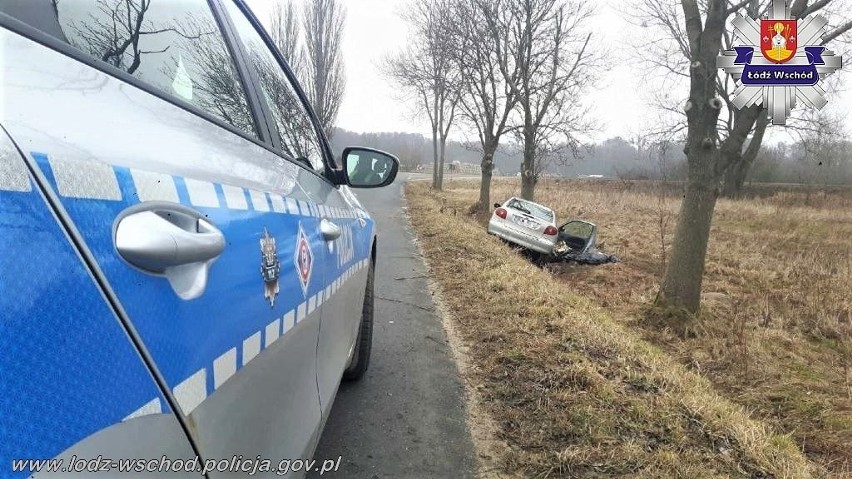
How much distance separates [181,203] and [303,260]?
609 millimetres

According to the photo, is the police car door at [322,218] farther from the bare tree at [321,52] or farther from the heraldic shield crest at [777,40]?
the bare tree at [321,52]

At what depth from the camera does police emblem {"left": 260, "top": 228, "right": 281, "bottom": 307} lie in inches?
43.3

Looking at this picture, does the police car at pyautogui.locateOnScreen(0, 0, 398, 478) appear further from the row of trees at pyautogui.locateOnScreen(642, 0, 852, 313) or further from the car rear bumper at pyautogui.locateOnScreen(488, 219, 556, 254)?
the car rear bumper at pyautogui.locateOnScreen(488, 219, 556, 254)

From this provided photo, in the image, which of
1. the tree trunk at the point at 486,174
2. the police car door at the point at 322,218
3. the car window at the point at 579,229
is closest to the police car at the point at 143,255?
the police car door at the point at 322,218

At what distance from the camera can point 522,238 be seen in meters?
11.6

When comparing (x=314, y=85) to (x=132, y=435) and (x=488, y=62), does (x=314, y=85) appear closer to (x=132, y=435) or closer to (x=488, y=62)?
(x=488, y=62)

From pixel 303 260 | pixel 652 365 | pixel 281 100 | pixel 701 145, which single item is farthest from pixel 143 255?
pixel 701 145

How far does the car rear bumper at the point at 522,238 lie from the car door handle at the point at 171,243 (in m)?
10.9

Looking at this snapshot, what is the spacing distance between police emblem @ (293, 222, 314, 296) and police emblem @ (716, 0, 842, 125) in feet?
25.9

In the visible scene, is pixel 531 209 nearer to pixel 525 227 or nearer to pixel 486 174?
pixel 525 227

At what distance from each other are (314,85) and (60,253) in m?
25.9

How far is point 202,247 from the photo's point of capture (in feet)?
2.70

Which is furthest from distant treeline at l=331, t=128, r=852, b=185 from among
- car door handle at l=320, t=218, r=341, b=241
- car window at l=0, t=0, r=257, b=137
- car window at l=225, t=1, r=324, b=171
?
car window at l=0, t=0, r=257, b=137

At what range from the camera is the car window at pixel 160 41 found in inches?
35.2
